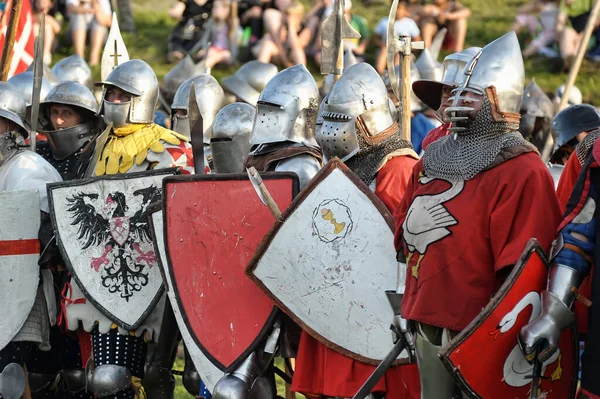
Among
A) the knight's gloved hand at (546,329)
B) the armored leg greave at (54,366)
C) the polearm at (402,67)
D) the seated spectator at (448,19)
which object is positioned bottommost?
the armored leg greave at (54,366)

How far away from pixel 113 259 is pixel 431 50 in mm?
6282

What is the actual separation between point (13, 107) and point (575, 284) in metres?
3.86

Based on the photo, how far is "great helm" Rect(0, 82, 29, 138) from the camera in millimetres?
7176

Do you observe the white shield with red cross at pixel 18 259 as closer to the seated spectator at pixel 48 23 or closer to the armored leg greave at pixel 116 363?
the armored leg greave at pixel 116 363

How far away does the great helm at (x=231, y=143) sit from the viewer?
6.83 m

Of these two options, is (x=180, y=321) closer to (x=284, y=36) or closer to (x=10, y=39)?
(x=10, y=39)

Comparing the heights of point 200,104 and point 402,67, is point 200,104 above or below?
below

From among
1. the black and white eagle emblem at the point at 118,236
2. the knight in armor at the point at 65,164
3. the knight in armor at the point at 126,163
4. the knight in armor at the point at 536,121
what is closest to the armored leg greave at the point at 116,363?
the knight in armor at the point at 126,163

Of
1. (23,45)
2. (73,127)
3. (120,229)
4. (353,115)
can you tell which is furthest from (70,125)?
(23,45)

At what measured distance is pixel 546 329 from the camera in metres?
4.43

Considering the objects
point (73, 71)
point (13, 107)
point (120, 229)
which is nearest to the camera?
point (120, 229)

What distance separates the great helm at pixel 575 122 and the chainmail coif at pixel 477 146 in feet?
4.99

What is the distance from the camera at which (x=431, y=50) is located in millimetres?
12273

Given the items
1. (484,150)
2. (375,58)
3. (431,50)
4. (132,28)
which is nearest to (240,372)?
(484,150)
